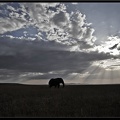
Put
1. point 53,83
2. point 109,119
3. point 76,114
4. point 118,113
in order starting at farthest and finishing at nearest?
point 53,83 < point 118,113 < point 76,114 < point 109,119

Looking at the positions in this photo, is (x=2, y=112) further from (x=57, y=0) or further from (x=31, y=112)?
(x=57, y=0)

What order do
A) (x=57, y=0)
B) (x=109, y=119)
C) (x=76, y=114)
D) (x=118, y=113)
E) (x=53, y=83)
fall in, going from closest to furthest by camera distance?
(x=109, y=119) < (x=57, y=0) < (x=76, y=114) < (x=118, y=113) < (x=53, y=83)

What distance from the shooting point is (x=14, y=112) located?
34.4 feet

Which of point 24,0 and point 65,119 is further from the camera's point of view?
point 24,0

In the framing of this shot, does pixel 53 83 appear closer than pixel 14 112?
No

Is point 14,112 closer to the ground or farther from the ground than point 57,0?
closer to the ground

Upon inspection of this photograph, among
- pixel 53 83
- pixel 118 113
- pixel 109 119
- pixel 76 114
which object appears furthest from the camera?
pixel 53 83

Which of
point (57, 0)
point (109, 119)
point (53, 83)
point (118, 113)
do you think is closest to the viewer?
point (109, 119)

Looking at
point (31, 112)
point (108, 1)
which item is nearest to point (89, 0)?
point (108, 1)

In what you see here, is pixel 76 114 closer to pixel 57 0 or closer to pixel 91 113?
pixel 91 113

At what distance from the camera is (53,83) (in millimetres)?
36938

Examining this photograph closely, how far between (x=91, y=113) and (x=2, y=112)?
369 cm

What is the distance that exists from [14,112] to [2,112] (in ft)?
1.96

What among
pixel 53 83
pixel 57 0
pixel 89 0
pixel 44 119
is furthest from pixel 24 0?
pixel 53 83
